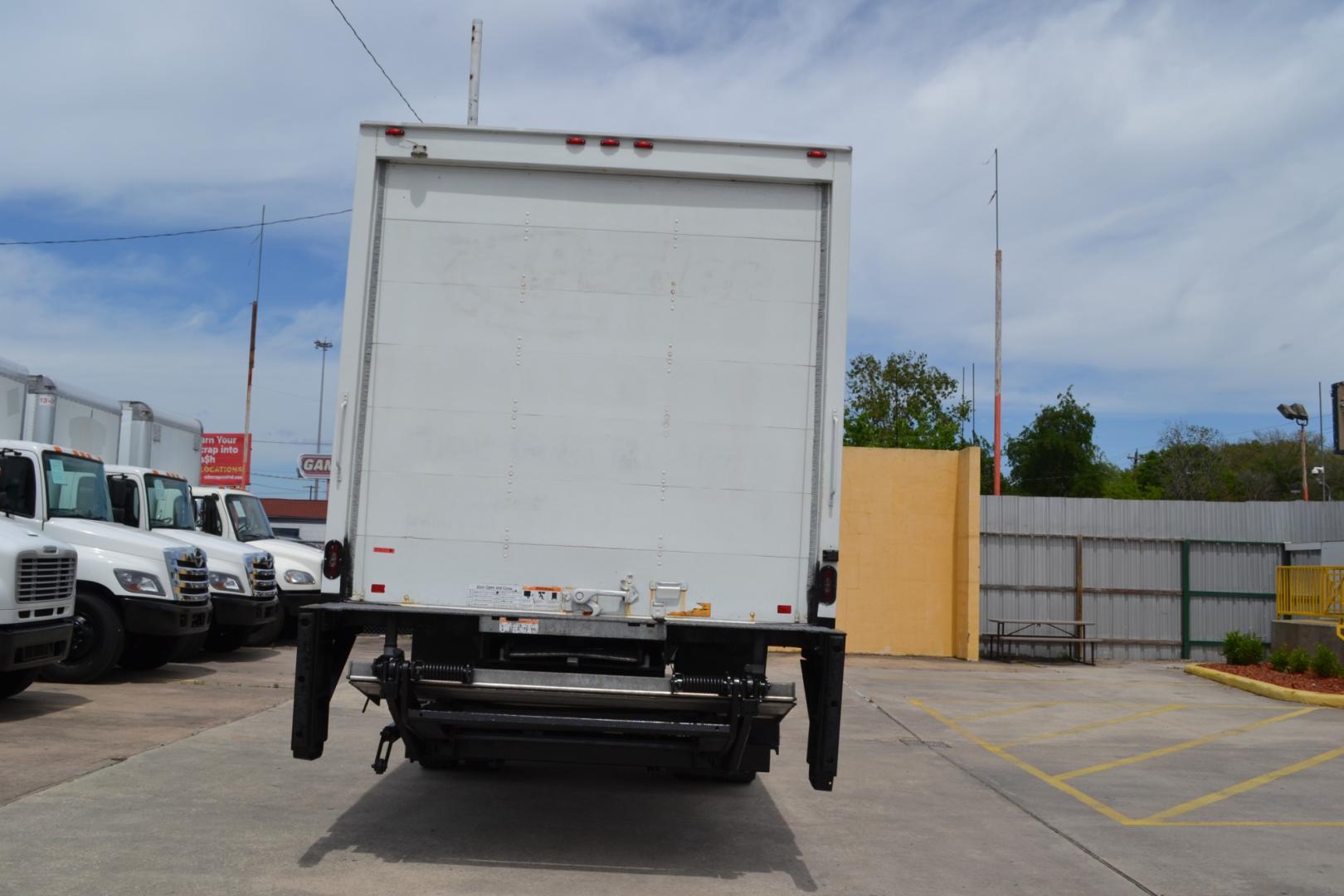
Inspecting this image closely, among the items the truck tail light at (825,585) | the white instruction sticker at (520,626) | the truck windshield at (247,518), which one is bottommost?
the white instruction sticker at (520,626)

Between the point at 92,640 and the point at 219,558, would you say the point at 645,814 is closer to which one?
the point at 92,640

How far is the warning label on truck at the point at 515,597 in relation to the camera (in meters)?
6.26

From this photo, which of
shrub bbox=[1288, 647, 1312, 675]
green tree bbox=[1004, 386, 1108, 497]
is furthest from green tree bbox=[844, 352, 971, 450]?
shrub bbox=[1288, 647, 1312, 675]

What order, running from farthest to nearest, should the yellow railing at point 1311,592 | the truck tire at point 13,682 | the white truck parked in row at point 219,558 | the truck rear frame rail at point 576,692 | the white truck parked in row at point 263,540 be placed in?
the yellow railing at point 1311,592 < the white truck parked in row at point 263,540 < the white truck parked in row at point 219,558 < the truck tire at point 13,682 < the truck rear frame rail at point 576,692

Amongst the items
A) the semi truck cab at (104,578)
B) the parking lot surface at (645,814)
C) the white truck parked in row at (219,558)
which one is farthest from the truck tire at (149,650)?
the parking lot surface at (645,814)

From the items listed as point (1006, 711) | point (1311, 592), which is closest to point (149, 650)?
point (1006, 711)

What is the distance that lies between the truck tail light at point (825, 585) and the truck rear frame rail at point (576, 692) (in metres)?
0.18

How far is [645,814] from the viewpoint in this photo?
7.88 metres

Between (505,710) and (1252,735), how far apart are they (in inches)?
387

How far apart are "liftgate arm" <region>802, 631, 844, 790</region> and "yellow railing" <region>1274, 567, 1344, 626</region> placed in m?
15.0

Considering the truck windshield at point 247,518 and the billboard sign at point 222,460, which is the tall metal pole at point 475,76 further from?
the billboard sign at point 222,460

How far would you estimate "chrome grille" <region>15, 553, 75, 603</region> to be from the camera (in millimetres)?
10094

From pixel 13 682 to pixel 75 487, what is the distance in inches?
112

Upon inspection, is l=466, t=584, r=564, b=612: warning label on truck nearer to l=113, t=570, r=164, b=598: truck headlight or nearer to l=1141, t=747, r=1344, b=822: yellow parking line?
l=1141, t=747, r=1344, b=822: yellow parking line
